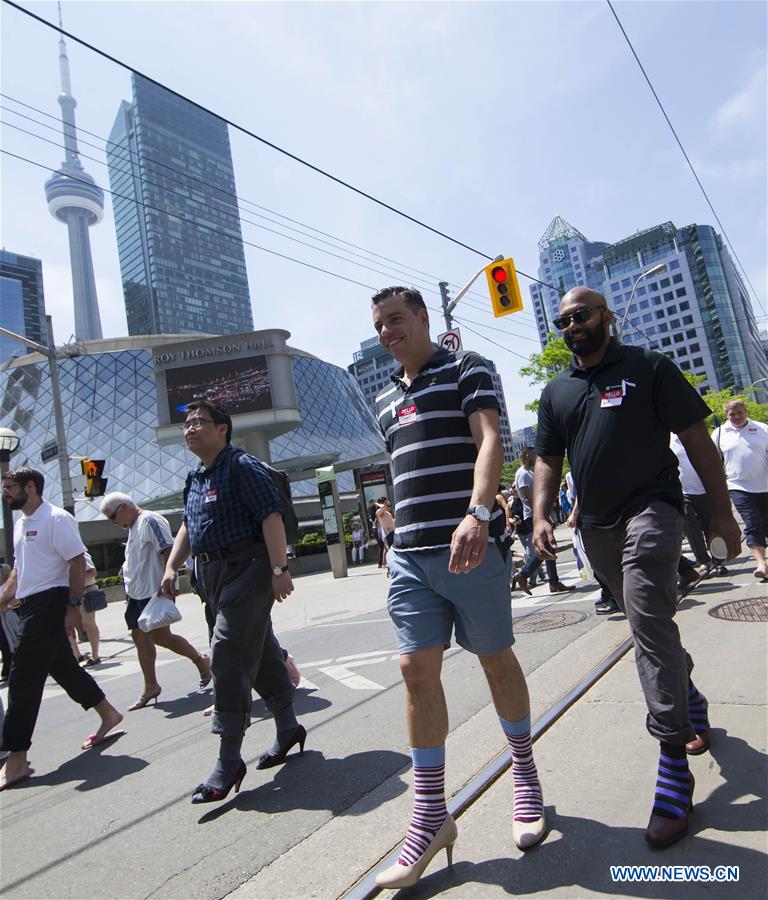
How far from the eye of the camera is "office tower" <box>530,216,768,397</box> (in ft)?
425

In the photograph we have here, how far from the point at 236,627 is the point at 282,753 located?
2.89 feet

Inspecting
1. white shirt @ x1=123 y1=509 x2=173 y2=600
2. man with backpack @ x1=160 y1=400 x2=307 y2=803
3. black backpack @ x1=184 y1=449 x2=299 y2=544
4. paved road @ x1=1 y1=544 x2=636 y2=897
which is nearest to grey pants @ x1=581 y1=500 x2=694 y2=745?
paved road @ x1=1 y1=544 x2=636 y2=897

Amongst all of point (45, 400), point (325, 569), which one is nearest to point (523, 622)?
point (325, 569)

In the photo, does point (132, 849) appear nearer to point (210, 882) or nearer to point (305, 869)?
point (210, 882)

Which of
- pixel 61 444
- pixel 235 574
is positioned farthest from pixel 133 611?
pixel 61 444

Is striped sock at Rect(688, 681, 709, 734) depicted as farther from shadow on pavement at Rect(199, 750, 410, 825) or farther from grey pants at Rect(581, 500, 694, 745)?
shadow on pavement at Rect(199, 750, 410, 825)

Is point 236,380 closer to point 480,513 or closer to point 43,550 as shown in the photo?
point 43,550

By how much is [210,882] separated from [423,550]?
4.76ft

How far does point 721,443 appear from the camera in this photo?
22.5 ft

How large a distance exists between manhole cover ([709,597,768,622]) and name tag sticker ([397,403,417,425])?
378cm

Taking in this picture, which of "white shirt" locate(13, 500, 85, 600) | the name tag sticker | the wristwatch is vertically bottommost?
the wristwatch

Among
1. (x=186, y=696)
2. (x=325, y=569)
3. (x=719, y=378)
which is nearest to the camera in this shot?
(x=186, y=696)

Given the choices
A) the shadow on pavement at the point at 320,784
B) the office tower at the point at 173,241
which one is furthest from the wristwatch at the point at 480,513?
the office tower at the point at 173,241

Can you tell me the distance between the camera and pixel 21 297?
6521 inches
